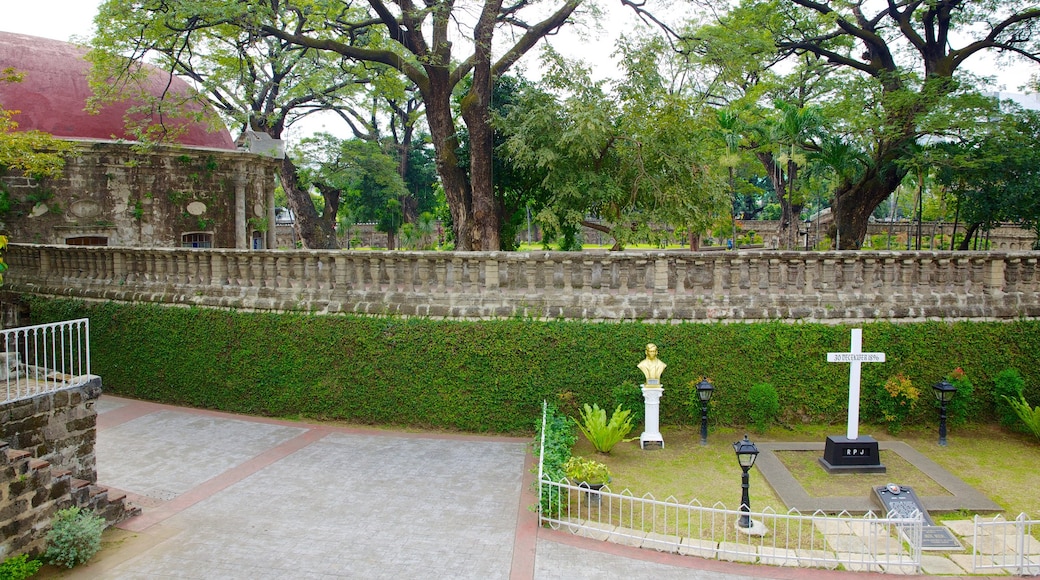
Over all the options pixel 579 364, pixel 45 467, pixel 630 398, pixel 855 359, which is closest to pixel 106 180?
pixel 45 467

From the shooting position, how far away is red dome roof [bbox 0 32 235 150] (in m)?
19.1

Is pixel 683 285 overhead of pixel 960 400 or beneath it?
overhead

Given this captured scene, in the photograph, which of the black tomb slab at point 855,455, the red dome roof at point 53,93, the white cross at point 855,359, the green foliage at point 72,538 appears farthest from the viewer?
the red dome roof at point 53,93

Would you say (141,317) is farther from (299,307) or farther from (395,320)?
(395,320)

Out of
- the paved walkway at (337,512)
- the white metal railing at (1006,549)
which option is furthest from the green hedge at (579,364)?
the white metal railing at (1006,549)

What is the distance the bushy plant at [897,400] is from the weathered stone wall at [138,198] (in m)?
18.6

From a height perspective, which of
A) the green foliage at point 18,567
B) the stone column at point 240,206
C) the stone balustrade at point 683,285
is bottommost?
the green foliage at point 18,567

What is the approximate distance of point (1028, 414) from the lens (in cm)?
1161

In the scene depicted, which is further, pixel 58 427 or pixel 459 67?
pixel 459 67

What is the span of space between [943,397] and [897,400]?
74cm

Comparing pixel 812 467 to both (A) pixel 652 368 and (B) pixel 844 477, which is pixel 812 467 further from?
(A) pixel 652 368

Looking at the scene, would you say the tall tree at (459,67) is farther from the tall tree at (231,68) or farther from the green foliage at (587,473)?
the green foliage at (587,473)

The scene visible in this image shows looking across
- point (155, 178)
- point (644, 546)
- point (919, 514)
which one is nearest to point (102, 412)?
point (155, 178)

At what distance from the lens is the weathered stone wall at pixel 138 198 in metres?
18.9
